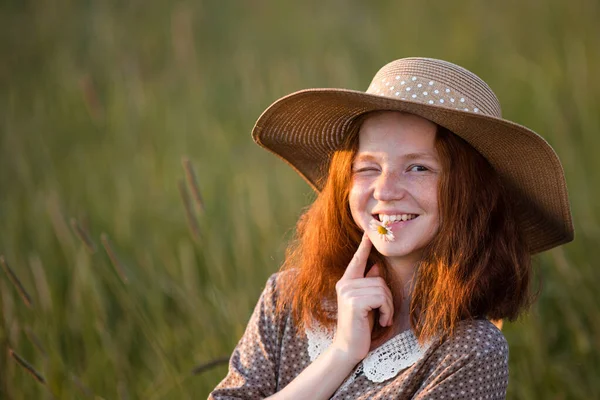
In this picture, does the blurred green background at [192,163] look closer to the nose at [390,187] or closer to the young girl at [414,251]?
the young girl at [414,251]

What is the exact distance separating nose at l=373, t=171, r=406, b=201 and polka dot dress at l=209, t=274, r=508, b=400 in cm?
37

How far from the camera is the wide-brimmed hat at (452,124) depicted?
2219 mm

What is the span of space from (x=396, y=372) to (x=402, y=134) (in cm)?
63

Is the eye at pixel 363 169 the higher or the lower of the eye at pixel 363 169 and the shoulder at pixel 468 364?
the higher

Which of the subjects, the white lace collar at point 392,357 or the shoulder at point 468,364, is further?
the white lace collar at point 392,357

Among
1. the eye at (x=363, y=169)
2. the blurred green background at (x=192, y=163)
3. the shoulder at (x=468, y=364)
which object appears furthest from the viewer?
the blurred green background at (x=192, y=163)

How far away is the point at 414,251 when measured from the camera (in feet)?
7.75

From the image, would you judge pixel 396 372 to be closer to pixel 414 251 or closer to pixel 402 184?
pixel 414 251

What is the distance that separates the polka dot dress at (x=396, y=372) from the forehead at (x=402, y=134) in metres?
0.48

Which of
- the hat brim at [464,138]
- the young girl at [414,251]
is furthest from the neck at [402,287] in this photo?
the hat brim at [464,138]

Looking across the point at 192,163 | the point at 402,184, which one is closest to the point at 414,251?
the point at 402,184

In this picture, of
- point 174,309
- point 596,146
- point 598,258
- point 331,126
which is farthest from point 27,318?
point 596,146

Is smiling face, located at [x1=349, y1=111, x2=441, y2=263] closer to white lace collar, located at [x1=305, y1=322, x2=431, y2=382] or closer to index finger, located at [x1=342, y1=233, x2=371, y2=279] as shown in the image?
index finger, located at [x1=342, y1=233, x2=371, y2=279]

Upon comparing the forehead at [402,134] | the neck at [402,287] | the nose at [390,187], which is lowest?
the neck at [402,287]
